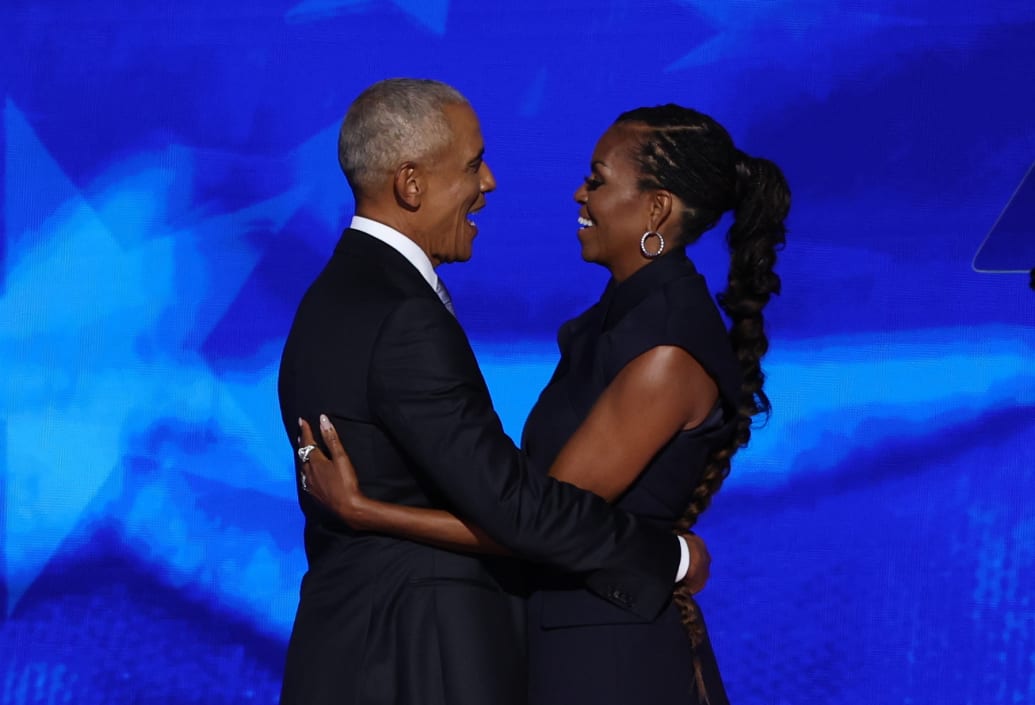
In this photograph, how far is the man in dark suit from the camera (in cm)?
163

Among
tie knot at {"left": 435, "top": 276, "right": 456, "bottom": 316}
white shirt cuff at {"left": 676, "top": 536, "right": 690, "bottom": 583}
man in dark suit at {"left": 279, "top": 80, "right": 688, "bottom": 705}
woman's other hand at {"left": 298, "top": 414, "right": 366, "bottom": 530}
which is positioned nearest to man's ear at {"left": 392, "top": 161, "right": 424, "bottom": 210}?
man in dark suit at {"left": 279, "top": 80, "right": 688, "bottom": 705}

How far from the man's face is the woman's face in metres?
0.22

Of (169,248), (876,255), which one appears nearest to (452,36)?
(169,248)

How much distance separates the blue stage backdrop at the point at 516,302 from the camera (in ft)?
10.8

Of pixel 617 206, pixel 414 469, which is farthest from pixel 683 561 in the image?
pixel 617 206

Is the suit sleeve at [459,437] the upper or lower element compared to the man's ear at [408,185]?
lower

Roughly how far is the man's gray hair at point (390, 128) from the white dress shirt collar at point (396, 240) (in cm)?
5

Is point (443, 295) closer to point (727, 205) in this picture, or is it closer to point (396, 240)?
point (396, 240)

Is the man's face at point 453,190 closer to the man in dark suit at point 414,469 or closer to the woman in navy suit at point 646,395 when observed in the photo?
the man in dark suit at point 414,469

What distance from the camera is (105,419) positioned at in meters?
3.51

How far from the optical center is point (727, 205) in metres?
1.97

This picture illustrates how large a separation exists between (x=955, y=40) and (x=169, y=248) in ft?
6.67

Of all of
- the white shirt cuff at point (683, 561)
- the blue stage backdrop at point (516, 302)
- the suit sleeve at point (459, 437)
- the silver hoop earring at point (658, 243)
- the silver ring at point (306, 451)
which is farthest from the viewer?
the blue stage backdrop at point (516, 302)

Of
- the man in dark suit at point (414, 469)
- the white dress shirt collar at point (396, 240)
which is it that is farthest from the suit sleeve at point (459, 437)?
the white dress shirt collar at point (396, 240)
